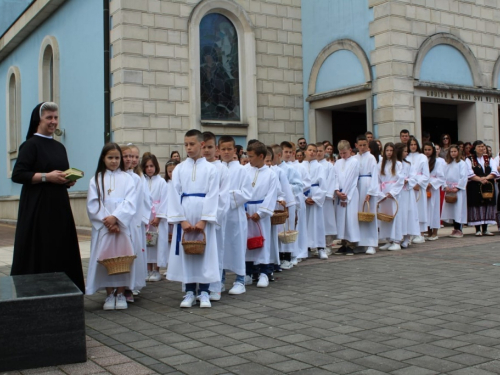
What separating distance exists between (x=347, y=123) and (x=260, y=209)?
12.6 m

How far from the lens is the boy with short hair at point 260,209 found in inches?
322

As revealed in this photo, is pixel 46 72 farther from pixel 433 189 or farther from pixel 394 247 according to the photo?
pixel 394 247

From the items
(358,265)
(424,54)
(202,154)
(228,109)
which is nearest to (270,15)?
(228,109)

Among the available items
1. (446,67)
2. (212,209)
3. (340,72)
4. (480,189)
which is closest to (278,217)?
(212,209)

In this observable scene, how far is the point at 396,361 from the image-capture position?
15.0 feet

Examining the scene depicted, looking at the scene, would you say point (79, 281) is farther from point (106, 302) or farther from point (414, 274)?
point (414, 274)

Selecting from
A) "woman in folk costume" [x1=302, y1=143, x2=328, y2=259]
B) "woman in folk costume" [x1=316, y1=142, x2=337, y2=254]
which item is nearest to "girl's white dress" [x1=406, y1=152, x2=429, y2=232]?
"woman in folk costume" [x1=316, y1=142, x2=337, y2=254]

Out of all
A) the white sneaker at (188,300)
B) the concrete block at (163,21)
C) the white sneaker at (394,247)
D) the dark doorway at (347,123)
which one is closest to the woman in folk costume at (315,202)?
the white sneaker at (394,247)

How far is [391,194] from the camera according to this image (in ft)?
38.2

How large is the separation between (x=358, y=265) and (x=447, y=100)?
9317mm

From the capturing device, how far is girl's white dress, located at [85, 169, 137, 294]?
6879mm

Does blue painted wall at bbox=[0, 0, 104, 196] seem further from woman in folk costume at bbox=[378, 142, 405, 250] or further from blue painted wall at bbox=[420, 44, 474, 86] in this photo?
blue painted wall at bbox=[420, 44, 474, 86]

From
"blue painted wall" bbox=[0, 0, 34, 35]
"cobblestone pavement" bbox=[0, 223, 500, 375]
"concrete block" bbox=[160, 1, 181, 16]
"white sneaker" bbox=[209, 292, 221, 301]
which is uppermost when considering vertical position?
"blue painted wall" bbox=[0, 0, 34, 35]

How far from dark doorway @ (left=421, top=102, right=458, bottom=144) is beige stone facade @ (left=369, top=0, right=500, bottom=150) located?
2.55 metres
